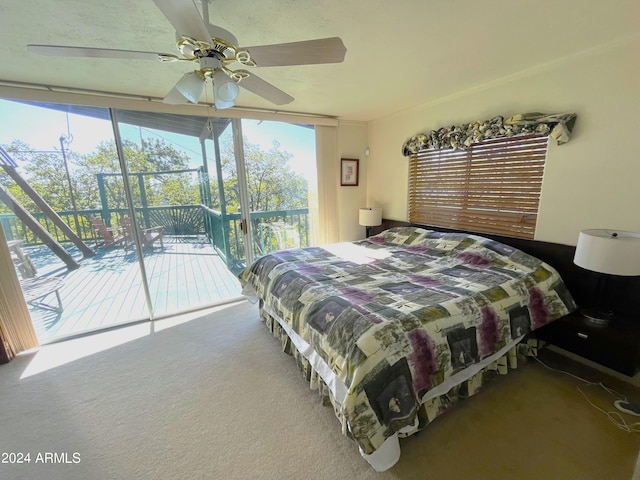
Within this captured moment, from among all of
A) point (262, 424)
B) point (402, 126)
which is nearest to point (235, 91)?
point (262, 424)

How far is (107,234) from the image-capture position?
2764 mm

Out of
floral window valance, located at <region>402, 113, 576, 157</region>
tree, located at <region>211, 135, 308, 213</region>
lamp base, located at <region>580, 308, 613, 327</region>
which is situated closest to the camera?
lamp base, located at <region>580, 308, 613, 327</region>

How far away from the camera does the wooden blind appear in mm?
2338

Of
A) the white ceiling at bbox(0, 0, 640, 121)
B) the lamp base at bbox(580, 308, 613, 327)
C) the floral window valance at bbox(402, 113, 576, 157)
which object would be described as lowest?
the lamp base at bbox(580, 308, 613, 327)

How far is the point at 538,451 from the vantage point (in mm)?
1405

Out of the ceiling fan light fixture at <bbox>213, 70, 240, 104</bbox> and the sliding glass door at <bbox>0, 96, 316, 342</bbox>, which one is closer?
the ceiling fan light fixture at <bbox>213, 70, 240, 104</bbox>

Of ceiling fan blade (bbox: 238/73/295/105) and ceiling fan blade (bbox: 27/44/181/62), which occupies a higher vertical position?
ceiling fan blade (bbox: 27/44/181/62)

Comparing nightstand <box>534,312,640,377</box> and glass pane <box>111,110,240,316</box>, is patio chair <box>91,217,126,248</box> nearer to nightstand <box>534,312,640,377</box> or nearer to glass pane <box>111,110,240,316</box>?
glass pane <box>111,110,240,316</box>

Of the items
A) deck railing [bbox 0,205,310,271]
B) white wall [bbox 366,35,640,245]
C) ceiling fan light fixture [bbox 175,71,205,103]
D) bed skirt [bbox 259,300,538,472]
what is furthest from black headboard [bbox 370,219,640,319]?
ceiling fan light fixture [bbox 175,71,205,103]

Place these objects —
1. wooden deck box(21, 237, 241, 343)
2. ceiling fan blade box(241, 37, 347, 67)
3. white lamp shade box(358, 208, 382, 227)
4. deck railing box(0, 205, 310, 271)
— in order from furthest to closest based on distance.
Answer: white lamp shade box(358, 208, 382, 227) → wooden deck box(21, 237, 241, 343) → deck railing box(0, 205, 310, 271) → ceiling fan blade box(241, 37, 347, 67)

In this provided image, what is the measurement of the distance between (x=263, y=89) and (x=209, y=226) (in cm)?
208

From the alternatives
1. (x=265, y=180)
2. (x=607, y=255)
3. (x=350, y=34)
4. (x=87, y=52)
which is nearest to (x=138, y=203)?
(x=265, y=180)

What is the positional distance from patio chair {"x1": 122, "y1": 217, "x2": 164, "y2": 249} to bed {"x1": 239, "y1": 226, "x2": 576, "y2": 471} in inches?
49.9

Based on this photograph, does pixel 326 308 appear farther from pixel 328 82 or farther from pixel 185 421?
pixel 328 82
